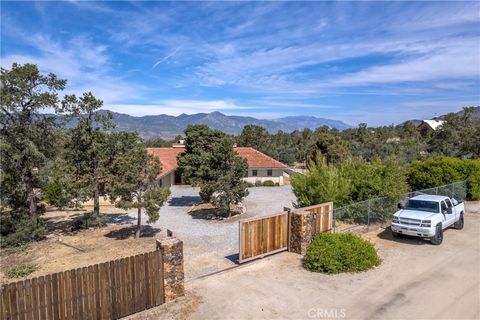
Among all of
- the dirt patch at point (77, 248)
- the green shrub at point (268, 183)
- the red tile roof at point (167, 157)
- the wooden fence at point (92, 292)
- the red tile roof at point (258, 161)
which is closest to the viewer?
the wooden fence at point (92, 292)

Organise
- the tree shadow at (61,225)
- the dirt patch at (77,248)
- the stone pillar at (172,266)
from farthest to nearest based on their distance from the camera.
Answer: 1. the tree shadow at (61,225)
2. the dirt patch at (77,248)
3. the stone pillar at (172,266)

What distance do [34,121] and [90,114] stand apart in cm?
306

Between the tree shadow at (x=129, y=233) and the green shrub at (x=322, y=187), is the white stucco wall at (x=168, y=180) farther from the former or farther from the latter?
the green shrub at (x=322, y=187)

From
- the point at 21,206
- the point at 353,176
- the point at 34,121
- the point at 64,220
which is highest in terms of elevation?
the point at 34,121

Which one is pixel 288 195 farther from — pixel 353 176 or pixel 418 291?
pixel 418 291

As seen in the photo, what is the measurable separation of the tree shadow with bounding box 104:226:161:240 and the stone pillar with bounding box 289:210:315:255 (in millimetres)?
8606

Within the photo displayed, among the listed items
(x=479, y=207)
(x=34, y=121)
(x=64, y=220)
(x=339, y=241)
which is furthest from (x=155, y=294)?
(x=479, y=207)

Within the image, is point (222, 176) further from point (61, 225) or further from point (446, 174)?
point (446, 174)

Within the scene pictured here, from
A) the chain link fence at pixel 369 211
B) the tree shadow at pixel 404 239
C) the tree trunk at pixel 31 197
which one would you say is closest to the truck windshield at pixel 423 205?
the tree shadow at pixel 404 239

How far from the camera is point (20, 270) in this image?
43.5 feet

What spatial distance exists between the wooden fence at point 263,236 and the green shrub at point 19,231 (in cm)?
1124

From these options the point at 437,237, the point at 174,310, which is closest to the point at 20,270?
the point at 174,310

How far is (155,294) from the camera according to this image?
9250 mm

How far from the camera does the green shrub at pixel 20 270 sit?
512 inches
